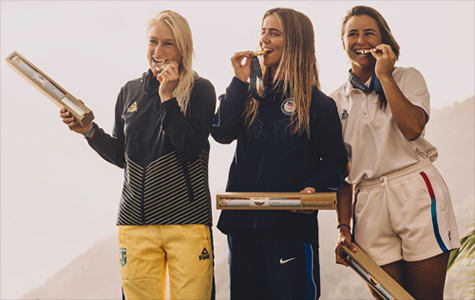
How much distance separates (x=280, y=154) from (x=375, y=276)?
498mm

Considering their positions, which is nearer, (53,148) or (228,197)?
(228,197)

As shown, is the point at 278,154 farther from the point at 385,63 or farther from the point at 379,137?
the point at 385,63

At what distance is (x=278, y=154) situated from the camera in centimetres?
160

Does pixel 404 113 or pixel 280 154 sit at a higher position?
pixel 404 113

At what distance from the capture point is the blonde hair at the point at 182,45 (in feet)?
5.50

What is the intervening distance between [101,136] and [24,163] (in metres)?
2.05

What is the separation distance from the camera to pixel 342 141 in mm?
1696

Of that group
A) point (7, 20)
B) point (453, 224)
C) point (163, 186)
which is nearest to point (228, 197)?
point (163, 186)

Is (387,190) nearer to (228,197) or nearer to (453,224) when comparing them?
(453,224)

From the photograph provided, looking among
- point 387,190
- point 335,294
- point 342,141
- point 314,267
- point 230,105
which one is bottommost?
point 335,294

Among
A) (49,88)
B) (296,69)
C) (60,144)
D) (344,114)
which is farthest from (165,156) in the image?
(60,144)

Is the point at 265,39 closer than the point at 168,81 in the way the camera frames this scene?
No

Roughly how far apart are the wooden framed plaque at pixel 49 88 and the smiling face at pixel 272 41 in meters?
0.66

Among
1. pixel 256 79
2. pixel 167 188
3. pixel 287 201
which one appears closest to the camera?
pixel 287 201
